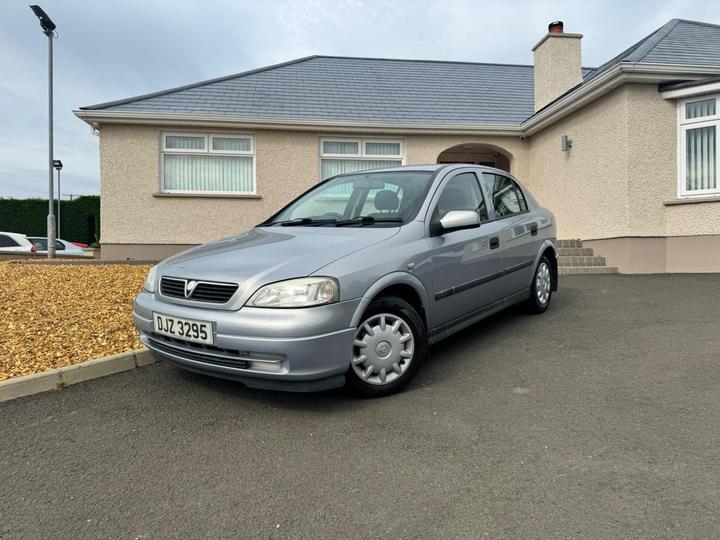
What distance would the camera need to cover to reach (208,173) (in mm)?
11594

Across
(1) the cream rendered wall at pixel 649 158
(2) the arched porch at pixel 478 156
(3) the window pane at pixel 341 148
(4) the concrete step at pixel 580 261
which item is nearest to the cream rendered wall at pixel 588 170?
(1) the cream rendered wall at pixel 649 158

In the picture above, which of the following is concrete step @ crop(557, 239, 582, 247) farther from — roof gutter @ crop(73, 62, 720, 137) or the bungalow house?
roof gutter @ crop(73, 62, 720, 137)

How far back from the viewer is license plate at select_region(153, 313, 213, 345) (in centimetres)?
295

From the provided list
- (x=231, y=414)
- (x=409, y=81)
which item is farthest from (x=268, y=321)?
(x=409, y=81)

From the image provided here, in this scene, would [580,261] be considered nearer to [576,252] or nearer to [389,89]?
[576,252]

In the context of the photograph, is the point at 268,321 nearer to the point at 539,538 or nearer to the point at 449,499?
the point at 449,499

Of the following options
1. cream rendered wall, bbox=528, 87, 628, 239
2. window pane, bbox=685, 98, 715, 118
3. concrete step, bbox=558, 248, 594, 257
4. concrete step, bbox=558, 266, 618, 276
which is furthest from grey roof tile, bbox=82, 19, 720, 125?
concrete step, bbox=558, 266, 618, 276

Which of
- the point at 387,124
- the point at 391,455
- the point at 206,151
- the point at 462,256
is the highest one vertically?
the point at 387,124

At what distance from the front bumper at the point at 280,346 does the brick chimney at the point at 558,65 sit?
37.4 feet

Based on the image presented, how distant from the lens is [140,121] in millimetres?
10977

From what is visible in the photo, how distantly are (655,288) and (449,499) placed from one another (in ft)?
21.2

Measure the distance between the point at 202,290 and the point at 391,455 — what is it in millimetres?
1512

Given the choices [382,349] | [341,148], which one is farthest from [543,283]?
[341,148]

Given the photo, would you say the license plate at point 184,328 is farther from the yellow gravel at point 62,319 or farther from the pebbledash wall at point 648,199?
the pebbledash wall at point 648,199
